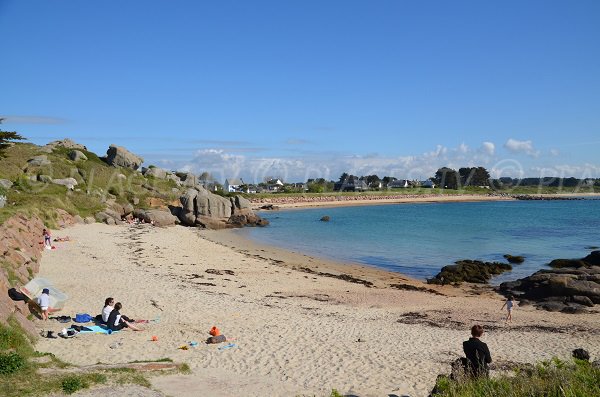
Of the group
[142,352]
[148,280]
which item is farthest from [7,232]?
[142,352]

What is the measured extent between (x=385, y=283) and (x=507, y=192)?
172m

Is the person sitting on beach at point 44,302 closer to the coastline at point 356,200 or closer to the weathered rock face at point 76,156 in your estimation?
the weathered rock face at point 76,156

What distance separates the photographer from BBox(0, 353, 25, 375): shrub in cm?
859

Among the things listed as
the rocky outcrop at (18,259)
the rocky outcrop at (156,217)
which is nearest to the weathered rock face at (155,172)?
the rocky outcrop at (156,217)

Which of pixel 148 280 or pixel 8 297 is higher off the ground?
pixel 8 297

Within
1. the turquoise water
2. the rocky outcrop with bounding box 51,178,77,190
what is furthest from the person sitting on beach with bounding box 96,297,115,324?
the rocky outcrop with bounding box 51,178,77,190

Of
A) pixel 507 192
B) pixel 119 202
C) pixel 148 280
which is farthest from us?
pixel 507 192

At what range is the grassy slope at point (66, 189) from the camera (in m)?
39.0

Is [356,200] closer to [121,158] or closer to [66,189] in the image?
[121,158]

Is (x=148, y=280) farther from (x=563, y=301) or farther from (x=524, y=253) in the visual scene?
(x=524, y=253)

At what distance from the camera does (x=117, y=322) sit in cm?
1346

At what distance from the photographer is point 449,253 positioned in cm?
3744

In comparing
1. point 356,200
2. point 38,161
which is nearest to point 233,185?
point 356,200

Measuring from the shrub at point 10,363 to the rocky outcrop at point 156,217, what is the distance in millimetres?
39204
